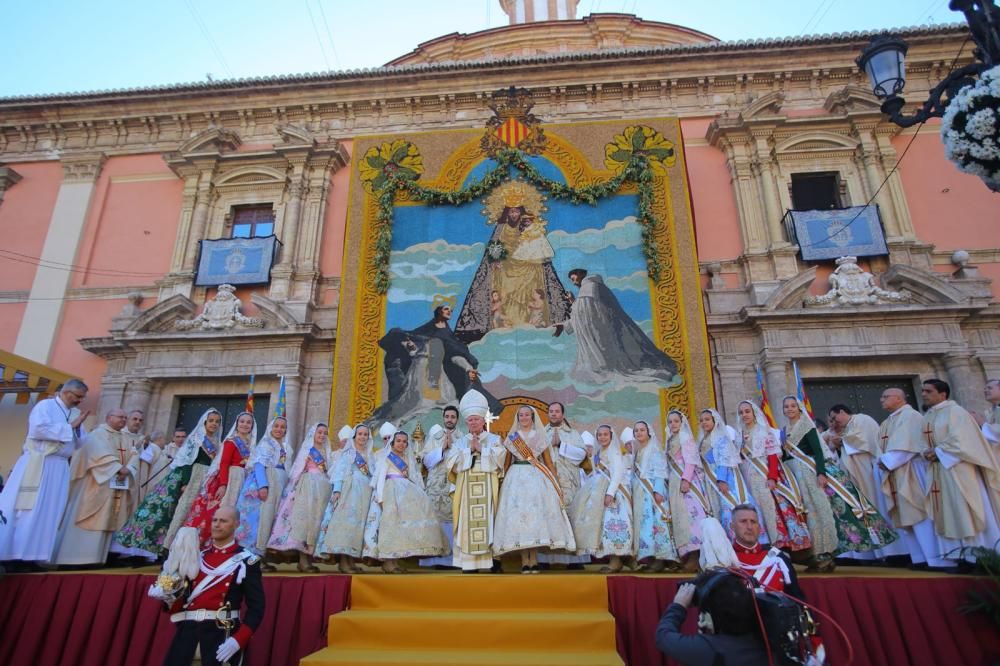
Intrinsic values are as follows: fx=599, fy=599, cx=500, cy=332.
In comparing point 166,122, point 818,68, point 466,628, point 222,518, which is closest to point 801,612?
point 466,628

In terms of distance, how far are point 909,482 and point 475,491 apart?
3.93m

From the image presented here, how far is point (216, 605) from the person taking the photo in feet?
10.5

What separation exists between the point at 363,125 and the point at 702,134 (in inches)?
267

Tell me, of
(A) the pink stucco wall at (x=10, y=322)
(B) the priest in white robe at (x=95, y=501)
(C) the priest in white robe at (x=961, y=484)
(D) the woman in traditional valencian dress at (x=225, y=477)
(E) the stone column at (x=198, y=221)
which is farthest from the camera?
(E) the stone column at (x=198, y=221)

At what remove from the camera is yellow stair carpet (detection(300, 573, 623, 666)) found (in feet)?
11.9

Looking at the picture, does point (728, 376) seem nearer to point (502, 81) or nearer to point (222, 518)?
point (502, 81)

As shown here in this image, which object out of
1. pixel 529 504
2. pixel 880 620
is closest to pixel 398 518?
pixel 529 504

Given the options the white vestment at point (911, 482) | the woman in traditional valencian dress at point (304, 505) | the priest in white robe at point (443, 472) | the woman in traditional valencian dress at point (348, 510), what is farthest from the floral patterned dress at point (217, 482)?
the white vestment at point (911, 482)

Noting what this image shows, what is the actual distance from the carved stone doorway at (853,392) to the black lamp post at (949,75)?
550 centimetres

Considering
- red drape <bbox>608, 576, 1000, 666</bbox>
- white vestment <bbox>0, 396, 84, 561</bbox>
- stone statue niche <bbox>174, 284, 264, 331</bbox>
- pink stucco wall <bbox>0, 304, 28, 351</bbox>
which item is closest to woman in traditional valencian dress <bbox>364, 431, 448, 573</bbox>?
red drape <bbox>608, 576, 1000, 666</bbox>

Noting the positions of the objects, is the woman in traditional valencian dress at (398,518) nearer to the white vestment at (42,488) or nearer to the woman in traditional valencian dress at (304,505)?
the woman in traditional valencian dress at (304,505)

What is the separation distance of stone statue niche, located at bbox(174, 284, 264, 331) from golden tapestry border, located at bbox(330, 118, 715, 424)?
1.85 meters

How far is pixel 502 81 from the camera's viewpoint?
39.8 ft

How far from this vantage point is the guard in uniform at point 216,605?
318 cm
